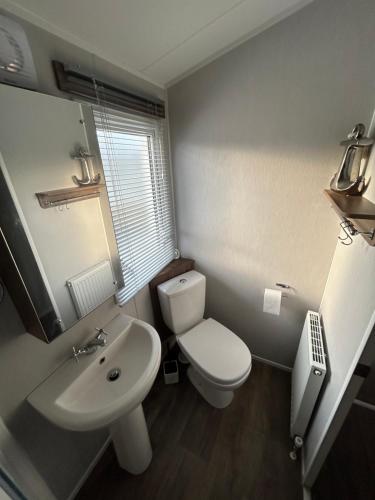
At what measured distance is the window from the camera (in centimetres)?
113

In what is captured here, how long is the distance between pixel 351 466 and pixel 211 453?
2.71ft

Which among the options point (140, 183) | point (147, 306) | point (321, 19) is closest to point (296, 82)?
point (321, 19)

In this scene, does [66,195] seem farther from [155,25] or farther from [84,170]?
[155,25]

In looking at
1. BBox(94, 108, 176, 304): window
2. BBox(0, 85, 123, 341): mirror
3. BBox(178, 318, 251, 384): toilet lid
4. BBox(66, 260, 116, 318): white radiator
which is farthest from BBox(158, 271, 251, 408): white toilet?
BBox(0, 85, 123, 341): mirror

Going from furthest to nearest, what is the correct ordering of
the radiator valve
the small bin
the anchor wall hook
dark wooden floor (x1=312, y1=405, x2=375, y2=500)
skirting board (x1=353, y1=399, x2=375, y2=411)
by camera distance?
the small bin → skirting board (x1=353, y1=399, x2=375, y2=411) → the radiator valve → dark wooden floor (x1=312, y1=405, x2=375, y2=500) → the anchor wall hook

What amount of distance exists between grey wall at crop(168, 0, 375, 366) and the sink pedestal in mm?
1038

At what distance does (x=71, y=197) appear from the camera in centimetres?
88

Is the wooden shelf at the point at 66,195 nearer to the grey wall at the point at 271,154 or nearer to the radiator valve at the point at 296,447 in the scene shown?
the grey wall at the point at 271,154

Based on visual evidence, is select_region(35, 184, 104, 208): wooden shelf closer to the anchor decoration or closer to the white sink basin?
the white sink basin

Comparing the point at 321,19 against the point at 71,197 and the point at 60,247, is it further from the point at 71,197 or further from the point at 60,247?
the point at 60,247

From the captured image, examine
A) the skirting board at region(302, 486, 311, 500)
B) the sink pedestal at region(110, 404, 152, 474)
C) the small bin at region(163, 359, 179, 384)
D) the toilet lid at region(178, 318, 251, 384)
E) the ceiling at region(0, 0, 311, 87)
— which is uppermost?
the ceiling at region(0, 0, 311, 87)

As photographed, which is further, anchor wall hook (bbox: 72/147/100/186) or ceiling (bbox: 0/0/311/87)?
anchor wall hook (bbox: 72/147/100/186)

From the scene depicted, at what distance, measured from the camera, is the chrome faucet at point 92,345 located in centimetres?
102

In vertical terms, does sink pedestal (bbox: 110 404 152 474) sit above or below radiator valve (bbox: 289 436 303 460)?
above
